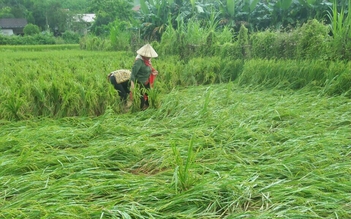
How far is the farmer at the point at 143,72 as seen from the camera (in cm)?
401

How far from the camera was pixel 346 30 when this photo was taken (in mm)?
5012

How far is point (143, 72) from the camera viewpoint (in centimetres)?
418

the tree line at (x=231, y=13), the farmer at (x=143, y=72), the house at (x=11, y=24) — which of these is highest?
the tree line at (x=231, y=13)

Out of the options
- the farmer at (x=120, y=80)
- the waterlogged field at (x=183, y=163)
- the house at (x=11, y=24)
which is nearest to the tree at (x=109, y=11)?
the house at (x=11, y=24)

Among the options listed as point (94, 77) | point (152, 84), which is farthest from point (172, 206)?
point (94, 77)

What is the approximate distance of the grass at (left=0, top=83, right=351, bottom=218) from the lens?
1846 mm

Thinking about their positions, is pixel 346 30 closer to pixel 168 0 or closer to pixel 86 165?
pixel 86 165

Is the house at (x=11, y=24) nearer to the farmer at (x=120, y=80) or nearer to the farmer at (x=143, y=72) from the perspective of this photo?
the farmer at (x=120, y=80)

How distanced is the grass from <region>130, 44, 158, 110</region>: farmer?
0.99ft

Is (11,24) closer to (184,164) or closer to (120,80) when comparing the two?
(120,80)

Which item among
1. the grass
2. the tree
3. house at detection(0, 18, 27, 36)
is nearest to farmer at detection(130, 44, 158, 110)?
the grass

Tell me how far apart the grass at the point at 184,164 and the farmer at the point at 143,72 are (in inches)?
11.9

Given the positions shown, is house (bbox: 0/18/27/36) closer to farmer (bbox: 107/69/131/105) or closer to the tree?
the tree

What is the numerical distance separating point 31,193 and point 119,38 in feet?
33.3
